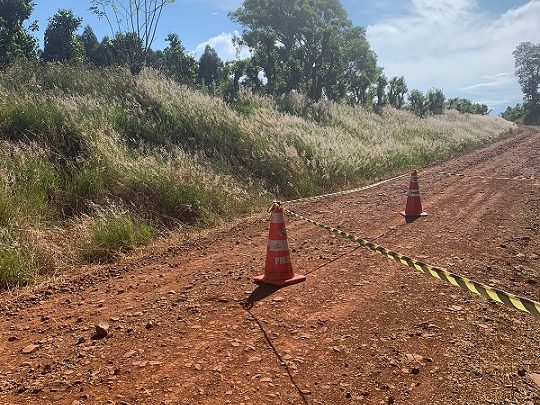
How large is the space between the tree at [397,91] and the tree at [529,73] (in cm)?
3204

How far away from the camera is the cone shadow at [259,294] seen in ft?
13.3

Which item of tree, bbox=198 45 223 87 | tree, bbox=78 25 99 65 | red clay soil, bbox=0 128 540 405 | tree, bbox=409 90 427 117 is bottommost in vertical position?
red clay soil, bbox=0 128 540 405

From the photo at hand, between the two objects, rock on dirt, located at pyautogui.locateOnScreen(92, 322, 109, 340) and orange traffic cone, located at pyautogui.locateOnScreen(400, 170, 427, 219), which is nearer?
rock on dirt, located at pyautogui.locateOnScreen(92, 322, 109, 340)

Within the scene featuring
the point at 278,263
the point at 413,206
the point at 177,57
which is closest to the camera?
the point at 278,263

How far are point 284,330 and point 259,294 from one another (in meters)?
0.81

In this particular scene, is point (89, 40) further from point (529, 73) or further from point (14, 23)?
point (529, 73)

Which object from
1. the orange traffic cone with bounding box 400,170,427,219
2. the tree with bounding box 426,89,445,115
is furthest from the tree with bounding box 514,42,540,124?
the orange traffic cone with bounding box 400,170,427,219

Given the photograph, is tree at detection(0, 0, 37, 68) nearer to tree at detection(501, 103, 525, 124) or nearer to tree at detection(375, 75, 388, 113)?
tree at detection(375, 75, 388, 113)

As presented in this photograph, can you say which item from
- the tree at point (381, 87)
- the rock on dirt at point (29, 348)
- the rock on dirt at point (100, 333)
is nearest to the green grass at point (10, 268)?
the rock on dirt at point (29, 348)

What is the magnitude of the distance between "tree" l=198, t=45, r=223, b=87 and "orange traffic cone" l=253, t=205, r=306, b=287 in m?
38.3

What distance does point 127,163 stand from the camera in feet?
23.9

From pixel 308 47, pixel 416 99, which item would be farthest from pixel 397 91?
pixel 308 47

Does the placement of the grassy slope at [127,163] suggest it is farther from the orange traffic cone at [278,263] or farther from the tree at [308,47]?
the tree at [308,47]

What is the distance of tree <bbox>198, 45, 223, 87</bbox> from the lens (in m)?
41.1
